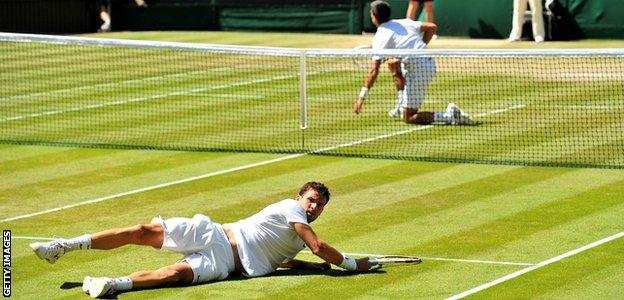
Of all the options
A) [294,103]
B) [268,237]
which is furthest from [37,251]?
[294,103]

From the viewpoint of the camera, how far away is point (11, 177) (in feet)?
66.8

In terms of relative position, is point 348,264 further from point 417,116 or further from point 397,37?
point 397,37

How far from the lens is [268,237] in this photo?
13961 millimetres

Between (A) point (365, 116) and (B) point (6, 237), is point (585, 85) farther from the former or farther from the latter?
(B) point (6, 237)

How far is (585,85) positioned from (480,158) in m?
8.76

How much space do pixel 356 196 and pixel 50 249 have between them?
5723 millimetres

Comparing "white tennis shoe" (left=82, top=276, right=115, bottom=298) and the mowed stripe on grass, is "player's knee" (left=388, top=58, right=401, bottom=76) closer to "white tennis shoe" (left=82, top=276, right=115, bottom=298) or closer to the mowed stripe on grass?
the mowed stripe on grass

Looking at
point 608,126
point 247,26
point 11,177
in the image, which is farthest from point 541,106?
point 247,26

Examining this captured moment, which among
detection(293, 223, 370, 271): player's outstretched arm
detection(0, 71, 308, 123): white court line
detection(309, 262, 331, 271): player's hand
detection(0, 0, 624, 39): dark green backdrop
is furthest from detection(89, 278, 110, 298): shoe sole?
detection(0, 0, 624, 39): dark green backdrop

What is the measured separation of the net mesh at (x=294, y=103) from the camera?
74.7 feet

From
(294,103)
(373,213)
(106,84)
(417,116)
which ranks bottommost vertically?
(106,84)

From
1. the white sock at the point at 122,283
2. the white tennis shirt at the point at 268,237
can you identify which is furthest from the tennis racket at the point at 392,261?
the white sock at the point at 122,283

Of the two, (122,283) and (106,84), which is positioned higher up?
(122,283)

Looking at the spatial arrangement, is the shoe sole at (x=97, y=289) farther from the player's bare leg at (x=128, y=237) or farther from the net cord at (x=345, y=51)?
the net cord at (x=345, y=51)
